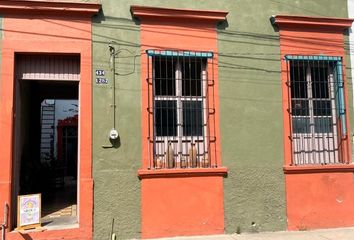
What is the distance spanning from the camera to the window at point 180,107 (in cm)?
768

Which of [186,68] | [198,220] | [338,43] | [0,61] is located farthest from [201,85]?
[0,61]

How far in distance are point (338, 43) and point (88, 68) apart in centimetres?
518

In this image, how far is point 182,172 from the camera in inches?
293

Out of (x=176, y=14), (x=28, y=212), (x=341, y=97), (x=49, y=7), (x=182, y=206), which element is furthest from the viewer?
(x=341, y=97)

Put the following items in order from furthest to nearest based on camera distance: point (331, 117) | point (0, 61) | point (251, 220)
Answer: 1. point (331, 117)
2. point (251, 220)
3. point (0, 61)

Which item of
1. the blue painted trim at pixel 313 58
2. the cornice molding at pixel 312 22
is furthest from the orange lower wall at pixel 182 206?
the cornice molding at pixel 312 22

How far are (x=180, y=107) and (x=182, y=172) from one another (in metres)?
1.26

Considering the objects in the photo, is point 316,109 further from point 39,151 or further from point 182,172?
point 39,151

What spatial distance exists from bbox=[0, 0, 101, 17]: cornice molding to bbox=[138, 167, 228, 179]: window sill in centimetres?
303

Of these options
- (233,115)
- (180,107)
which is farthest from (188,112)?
(233,115)

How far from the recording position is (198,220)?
748 cm

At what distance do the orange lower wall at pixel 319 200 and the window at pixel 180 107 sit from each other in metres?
1.85

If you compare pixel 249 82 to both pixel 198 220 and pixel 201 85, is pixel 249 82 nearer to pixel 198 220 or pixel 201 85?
pixel 201 85

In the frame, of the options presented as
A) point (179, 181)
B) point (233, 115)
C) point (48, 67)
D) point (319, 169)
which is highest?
point (48, 67)
